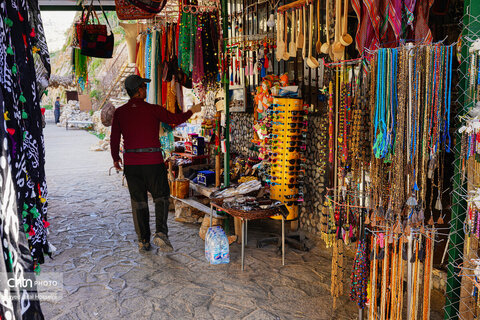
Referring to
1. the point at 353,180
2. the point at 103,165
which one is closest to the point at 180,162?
the point at 353,180

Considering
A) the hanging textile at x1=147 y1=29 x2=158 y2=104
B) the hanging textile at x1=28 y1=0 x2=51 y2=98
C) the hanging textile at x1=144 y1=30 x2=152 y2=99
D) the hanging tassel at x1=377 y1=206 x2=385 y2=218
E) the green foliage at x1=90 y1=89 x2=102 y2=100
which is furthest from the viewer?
the green foliage at x1=90 y1=89 x2=102 y2=100

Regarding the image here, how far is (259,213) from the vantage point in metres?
3.86

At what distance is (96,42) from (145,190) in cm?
248

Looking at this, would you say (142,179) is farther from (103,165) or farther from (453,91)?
(103,165)

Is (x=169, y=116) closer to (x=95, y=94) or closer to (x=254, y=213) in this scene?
(x=254, y=213)

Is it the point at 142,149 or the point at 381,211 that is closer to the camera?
the point at 381,211

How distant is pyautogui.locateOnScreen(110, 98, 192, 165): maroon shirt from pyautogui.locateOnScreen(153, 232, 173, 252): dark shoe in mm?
880

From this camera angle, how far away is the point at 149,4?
418 cm

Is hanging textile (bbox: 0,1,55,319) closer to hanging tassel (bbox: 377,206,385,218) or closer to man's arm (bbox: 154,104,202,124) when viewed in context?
man's arm (bbox: 154,104,202,124)

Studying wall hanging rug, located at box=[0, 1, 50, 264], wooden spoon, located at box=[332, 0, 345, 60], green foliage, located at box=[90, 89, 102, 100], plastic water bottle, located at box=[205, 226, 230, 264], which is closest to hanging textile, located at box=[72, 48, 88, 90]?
plastic water bottle, located at box=[205, 226, 230, 264]

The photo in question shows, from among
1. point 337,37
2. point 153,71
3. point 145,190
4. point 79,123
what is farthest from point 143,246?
point 79,123

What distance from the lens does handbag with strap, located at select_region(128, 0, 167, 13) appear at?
414 cm

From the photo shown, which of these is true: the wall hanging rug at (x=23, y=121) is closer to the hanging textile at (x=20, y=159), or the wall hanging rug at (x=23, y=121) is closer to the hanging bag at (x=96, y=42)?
the hanging textile at (x=20, y=159)

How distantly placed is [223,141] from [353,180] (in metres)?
2.17
